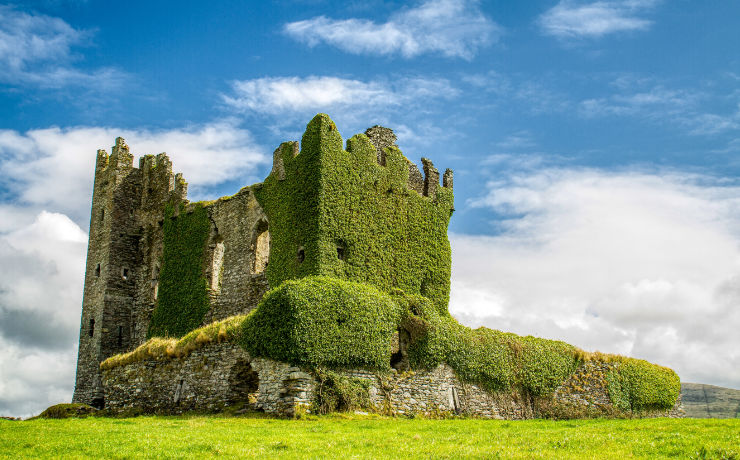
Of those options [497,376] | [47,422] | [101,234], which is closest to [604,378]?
[497,376]

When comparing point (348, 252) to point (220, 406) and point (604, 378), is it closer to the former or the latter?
point (220, 406)

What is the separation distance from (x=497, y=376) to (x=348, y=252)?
8.49 m

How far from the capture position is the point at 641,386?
117 feet

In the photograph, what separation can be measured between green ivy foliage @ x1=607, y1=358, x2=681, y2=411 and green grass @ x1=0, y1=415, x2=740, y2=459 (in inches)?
557

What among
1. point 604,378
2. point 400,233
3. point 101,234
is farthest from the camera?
point 101,234

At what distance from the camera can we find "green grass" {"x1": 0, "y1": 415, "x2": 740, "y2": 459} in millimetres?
15008

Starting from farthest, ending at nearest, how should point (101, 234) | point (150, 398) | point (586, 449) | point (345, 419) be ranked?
point (101, 234) < point (150, 398) < point (345, 419) < point (586, 449)

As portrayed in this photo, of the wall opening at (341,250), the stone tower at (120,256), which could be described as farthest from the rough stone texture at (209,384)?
the stone tower at (120,256)

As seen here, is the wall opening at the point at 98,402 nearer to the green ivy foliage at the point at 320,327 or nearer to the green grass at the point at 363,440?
the green grass at the point at 363,440

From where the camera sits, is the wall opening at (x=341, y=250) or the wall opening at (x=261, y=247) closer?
the wall opening at (x=341, y=250)

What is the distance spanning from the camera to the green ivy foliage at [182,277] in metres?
35.5

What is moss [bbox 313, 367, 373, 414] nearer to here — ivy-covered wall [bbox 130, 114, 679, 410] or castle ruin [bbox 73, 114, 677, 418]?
castle ruin [bbox 73, 114, 677, 418]

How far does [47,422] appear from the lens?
22.8 m

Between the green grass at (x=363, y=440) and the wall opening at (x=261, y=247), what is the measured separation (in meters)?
12.7
